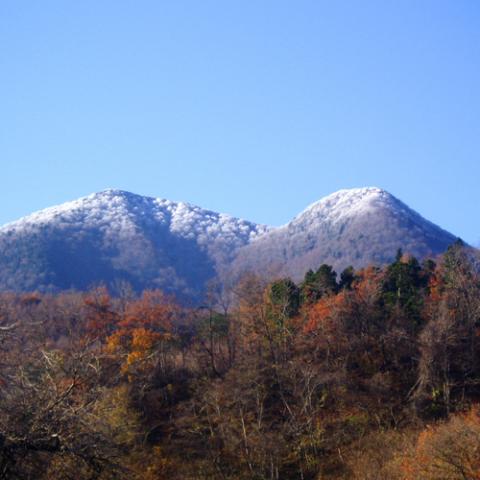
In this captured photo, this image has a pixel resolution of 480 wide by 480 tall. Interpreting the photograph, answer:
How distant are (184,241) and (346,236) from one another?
128 feet

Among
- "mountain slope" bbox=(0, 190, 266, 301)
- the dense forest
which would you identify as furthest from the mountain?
the dense forest

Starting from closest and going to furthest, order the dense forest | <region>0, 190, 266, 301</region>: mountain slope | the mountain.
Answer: the dense forest < <region>0, 190, 266, 301</region>: mountain slope < the mountain

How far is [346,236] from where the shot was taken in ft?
422

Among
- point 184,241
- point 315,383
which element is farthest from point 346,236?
point 315,383

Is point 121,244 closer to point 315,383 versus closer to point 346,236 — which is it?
point 346,236

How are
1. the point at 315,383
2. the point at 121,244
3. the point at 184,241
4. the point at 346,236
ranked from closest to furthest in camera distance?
1. the point at 315,383
2. the point at 346,236
3. the point at 121,244
4. the point at 184,241

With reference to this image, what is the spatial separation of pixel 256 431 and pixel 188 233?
427ft

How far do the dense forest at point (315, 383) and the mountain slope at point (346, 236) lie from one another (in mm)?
64810

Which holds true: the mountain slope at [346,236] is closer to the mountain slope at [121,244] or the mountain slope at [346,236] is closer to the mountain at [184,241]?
the mountain at [184,241]

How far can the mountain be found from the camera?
374 feet

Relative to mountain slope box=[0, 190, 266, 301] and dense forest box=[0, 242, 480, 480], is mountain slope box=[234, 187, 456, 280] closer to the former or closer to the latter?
mountain slope box=[0, 190, 266, 301]

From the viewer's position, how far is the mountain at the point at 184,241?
114062mm

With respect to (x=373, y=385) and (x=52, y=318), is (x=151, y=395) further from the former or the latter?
(x=52, y=318)

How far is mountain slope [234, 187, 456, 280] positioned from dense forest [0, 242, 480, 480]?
64810mm
